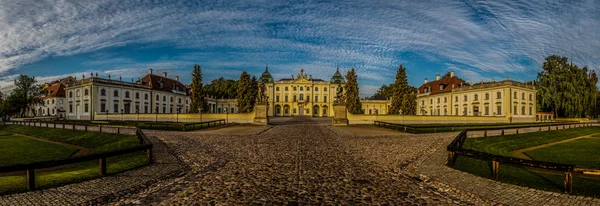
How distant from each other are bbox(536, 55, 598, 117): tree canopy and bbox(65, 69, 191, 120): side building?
60.0m

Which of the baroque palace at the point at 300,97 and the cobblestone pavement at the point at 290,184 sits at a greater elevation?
the baroque palace at the point at 300,97

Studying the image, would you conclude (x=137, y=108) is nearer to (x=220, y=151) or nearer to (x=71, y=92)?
(x=71, y=92)

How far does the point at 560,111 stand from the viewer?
48156 millimetres

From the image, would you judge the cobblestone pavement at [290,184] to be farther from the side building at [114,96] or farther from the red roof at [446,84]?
the red roof at [446,84]

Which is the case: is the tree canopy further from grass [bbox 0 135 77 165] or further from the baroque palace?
grass [bbox 0 135 77 165]

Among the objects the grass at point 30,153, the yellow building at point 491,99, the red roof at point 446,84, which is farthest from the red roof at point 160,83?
the yellow building at point 491,99

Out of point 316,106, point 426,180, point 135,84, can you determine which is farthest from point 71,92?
point 426,180

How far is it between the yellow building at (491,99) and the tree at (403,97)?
13289 mm

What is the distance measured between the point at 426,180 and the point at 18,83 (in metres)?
70.7

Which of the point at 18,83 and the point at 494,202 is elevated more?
the point at 18,83

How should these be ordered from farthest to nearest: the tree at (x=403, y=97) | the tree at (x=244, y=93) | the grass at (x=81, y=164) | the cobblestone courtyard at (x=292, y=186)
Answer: the tree at (x=244, y=93)
the tree at (x=403, y=97)
the grass at (x=81, y=164)
the cobblestone courtyard at (x=292, y=186)

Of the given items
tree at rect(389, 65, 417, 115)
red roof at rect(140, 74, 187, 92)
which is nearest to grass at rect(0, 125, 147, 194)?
red roof at rect(140, 74, 187, 92)

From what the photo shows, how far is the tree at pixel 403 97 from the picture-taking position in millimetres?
42281

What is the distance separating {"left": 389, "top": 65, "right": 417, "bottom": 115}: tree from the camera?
139 feet
